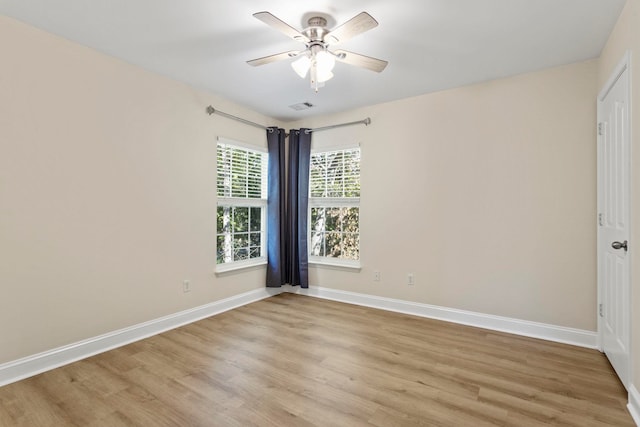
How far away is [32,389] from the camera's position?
2.07 m

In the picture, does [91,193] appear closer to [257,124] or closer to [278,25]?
[278,25]

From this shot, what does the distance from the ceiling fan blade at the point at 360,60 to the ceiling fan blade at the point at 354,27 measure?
15 centimetres

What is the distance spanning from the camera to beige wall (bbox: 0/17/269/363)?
224 cm

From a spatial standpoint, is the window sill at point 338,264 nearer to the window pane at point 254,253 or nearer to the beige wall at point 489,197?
the beige wall at point 489,197

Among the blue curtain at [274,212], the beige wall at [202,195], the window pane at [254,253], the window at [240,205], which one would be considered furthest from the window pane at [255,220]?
the beige wall at [202,195]

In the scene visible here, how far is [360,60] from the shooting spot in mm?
2354

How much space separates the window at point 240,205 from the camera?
3.83 m

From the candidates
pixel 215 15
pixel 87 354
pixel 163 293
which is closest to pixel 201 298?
pixel 163 293

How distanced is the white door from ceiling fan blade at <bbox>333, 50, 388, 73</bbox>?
1.54 metres

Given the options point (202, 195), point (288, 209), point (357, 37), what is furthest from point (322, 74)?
point (288, 209)

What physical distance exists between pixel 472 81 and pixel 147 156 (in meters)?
3.34

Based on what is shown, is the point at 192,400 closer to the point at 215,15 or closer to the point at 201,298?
the point at 201,298

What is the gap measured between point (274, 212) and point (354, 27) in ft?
9.06

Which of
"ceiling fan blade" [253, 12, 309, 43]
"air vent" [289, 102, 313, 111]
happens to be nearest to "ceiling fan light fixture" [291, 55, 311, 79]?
"ceiling fan blade" [253, 12, 309, 43]
